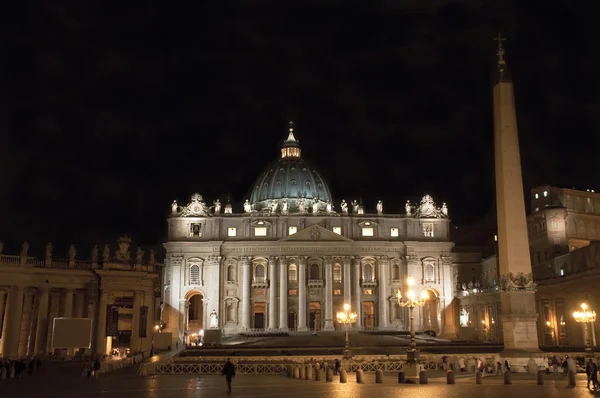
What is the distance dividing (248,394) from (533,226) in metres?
56.7

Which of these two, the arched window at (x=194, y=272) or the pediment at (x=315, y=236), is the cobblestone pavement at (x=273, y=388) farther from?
the arched window at (x=194, y=272)

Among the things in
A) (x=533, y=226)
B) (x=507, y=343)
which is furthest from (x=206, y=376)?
(x=533, y=226)

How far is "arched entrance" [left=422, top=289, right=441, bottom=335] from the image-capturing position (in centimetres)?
8519

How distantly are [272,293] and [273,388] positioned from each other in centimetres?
6027

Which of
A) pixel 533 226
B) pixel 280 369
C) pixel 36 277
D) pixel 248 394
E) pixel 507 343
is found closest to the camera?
pixel 248 394

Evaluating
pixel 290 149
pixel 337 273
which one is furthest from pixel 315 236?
pixel 290 149

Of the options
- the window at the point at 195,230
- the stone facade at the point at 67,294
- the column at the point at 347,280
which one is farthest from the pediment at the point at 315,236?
the stone facade at the point at 67,294

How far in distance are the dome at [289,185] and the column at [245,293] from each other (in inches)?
819

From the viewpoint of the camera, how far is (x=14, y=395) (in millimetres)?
21953

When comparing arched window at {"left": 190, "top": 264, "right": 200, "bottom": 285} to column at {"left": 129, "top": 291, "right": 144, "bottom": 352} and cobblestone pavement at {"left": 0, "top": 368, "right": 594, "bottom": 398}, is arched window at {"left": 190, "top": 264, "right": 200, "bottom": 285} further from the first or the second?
cobblestone pavement at {"left": 0, "top": 368, "right": 594, "bottom": 398}

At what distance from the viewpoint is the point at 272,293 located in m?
83.6

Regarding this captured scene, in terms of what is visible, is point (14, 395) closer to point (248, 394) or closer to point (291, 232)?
point (248, 394)

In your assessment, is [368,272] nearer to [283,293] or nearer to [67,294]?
[283,293]

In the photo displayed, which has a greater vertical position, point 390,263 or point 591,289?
point 390,263
